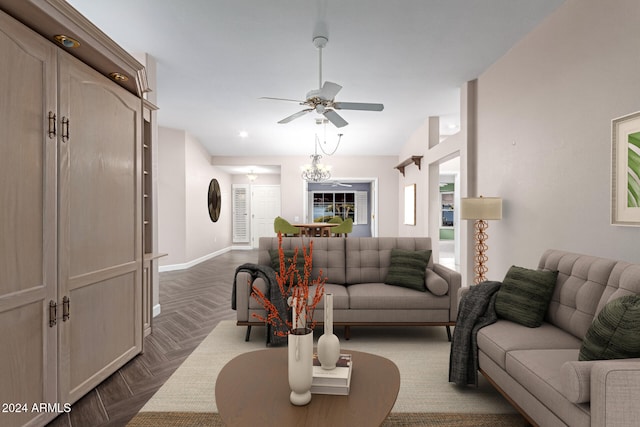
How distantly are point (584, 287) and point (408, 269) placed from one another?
1.56 meters

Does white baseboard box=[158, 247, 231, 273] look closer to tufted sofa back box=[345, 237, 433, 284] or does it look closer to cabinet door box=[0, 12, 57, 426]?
tufted sofa back box=[345, 237, 433, 284]

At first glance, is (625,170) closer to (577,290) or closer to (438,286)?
(577,290)

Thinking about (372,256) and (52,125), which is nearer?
(52,125)

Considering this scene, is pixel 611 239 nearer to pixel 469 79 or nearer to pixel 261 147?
pixel 469 79

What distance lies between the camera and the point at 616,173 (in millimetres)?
2598

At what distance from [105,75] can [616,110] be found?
368 cm

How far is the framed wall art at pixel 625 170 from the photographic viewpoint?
7.94 feet

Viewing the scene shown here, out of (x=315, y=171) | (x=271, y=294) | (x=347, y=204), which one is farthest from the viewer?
(x=347, y=204)

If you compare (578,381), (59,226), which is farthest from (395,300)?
(59,226)

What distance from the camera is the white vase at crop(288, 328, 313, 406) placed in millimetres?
1516

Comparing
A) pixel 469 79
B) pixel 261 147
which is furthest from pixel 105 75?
pixel 261 147

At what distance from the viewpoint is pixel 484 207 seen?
3941mm

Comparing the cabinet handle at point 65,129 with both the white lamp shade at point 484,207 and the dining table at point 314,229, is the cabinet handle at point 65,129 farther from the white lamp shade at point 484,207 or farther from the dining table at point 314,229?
the dining table at point 314,229

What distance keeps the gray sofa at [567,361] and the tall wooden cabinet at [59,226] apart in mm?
2575
